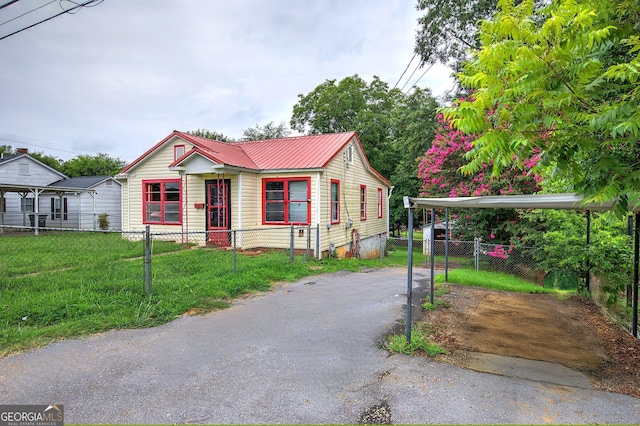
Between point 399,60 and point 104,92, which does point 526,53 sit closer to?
point 399,60

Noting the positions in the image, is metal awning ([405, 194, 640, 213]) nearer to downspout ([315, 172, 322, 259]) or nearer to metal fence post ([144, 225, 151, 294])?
metal fence post ([144, 225, 151, 294])

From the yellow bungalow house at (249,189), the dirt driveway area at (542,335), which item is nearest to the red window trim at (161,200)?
the yellow bungalow house at (249,189)

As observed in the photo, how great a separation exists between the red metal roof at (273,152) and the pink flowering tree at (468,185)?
354cm

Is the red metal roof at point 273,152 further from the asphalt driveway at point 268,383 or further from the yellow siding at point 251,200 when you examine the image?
the asphalt driveway at point 268,383

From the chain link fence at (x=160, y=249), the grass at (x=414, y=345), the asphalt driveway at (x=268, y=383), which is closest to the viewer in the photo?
the asphalt driveway at (x=268, y=383)

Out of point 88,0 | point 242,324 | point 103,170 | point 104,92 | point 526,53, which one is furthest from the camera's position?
point 103,170

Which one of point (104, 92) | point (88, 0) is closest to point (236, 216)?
point (88, 0)

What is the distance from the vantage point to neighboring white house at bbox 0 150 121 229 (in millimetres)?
22297

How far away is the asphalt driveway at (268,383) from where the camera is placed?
112 inches

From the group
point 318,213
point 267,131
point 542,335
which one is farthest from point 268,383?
point 267,131

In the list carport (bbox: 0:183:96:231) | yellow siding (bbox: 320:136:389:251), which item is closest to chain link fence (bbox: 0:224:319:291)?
yellow siding (bbox: 320:136:389:251)

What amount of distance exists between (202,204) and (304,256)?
437 cm

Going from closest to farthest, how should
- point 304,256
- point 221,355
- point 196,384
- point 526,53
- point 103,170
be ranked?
point 526,53 < point 196,384 < point 221,355 < point 304,256 < point 103,170

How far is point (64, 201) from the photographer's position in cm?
2391
